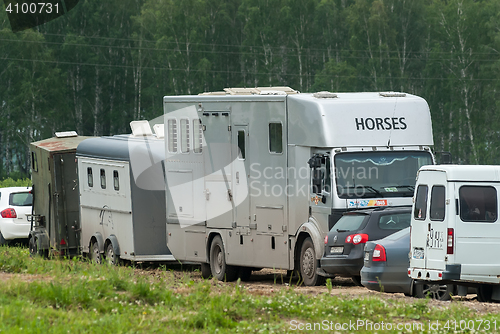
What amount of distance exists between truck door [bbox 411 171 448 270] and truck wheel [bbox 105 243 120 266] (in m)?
8.66

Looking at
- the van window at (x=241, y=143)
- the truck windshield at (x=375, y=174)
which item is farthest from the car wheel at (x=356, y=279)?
the van window at (x=241, y=143)

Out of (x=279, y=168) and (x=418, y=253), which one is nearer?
(x=418, y=253)

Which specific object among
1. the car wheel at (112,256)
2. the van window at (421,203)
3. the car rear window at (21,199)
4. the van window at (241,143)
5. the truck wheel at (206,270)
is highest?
the van window at (241,143)

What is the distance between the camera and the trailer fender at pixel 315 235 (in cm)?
1472

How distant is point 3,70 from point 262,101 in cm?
4881

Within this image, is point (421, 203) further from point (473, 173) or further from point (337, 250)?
point (337, 250)

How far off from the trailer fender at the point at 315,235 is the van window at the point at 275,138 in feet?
5.30

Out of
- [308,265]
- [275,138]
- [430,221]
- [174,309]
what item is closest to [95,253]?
[275,138]

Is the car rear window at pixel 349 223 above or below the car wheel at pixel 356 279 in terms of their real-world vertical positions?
above

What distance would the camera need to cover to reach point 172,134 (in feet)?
60.0

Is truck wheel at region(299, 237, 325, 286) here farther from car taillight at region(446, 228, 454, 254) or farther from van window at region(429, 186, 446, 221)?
car taillight at region(446, 228, 454, 254)

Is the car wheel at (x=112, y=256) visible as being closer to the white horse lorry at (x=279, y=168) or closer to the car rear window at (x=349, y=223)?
the white horse lorry at (x=279, y=168)

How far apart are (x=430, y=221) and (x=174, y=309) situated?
4347 mm

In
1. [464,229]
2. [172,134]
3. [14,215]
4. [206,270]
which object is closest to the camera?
[464,229]
